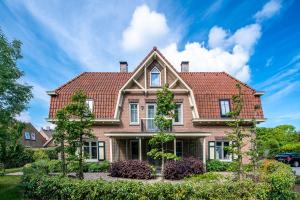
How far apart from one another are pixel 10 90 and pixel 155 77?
37.3 feet

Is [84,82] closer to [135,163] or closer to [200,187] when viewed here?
[135,163]

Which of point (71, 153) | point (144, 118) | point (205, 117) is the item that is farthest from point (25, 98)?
point (205, 117)

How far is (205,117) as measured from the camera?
66.8 ft

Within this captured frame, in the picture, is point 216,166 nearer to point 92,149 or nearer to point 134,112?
point 134,112

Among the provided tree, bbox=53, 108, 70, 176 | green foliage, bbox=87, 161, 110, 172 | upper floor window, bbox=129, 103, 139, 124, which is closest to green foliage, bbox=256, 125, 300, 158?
upper floor window, bbox=129, 103, 139, 124

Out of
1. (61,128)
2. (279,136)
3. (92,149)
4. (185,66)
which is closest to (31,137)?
(92,149)

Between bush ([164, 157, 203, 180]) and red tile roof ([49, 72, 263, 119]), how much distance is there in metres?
4.85

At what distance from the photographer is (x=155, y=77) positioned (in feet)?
69.6

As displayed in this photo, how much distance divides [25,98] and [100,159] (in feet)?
27.7

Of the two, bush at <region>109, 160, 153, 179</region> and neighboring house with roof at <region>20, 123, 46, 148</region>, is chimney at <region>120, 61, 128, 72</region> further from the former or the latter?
neighboring house with roof at <region>20, 123, 46, 148</region>

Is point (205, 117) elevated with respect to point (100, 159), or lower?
elevated

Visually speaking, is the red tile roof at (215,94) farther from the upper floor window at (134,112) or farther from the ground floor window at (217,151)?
the upper floor window at (134,112)

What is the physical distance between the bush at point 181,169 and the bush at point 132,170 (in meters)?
1.28

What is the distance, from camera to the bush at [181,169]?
16.2 meters
